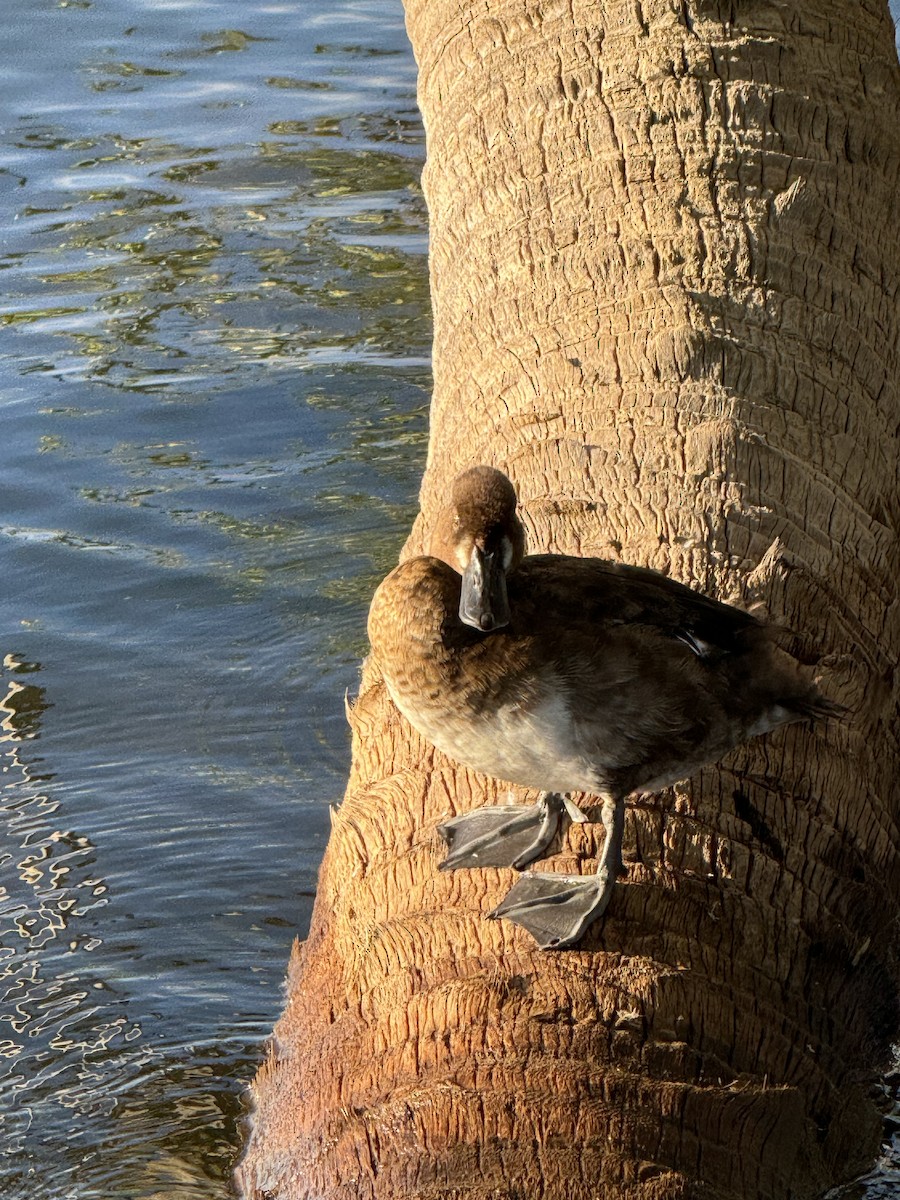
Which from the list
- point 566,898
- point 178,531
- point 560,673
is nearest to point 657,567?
point 560,673

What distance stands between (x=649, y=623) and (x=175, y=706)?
3126mm

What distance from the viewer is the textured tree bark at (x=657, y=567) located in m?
3.04

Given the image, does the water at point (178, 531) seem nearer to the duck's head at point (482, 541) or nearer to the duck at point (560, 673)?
the duck at point (560, 673)

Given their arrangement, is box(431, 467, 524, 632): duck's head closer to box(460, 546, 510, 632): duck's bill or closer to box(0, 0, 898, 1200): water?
box(460, 546, 510, 632): duck's bill

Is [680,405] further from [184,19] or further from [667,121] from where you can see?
[184,19]

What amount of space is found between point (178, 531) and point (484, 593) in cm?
407

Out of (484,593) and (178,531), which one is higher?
(484,593)

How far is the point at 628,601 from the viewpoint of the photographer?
130 inches

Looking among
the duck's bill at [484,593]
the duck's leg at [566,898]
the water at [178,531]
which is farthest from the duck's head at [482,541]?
the water at [178,531]

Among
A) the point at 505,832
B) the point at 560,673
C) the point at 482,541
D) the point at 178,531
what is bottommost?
the point at 178,531

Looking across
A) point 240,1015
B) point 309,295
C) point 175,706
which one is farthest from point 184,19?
point 240,1015

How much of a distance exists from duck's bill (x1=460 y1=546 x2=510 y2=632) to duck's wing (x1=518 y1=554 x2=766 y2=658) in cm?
12

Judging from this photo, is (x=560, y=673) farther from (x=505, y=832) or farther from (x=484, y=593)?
(x=505, y=832)

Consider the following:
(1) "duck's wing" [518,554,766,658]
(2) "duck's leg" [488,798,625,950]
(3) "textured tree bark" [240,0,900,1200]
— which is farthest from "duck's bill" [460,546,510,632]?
(3) "textured tree bark" [240,0,900,1200]
